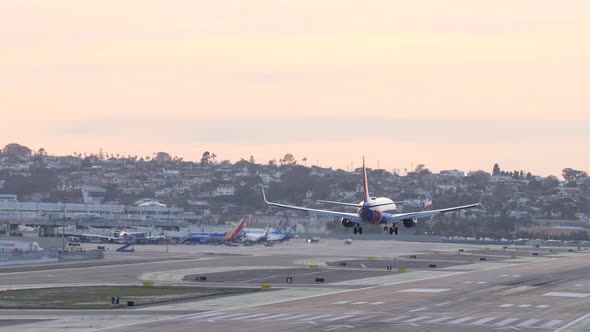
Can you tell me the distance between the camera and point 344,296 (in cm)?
10388

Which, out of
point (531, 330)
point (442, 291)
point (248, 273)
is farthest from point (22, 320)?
point (248, 273)

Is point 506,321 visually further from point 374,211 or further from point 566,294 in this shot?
point 374,211

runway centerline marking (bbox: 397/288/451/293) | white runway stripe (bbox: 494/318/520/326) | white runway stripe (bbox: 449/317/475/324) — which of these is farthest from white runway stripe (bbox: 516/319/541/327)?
runway centerline marking (bbox: 397/288/451/293)

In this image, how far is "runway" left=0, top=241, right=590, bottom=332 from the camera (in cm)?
8000

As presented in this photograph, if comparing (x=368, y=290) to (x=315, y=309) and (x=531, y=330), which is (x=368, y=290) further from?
(x=531, y=330)

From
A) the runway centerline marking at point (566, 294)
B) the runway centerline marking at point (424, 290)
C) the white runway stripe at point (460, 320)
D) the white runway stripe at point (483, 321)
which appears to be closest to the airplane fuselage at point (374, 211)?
the runway centerline marking at point (424, 290)

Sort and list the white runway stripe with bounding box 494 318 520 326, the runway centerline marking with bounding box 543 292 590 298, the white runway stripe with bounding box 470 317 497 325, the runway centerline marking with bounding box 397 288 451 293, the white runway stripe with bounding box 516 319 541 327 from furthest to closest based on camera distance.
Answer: the runway centerline marking with bounding box 397 288 451 293 → the runway centerline marking with bounding box 543 292 590 298 → the white runway stripe with bounding box 470 317 497 325 → the white runway stripe with bounding box 494 318 520 326 → the white runway stripe with bounding box 516 319 541 327

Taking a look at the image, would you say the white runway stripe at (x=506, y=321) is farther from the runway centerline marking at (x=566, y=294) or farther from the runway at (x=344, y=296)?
the runway centerline marking at (x=566, y=294)

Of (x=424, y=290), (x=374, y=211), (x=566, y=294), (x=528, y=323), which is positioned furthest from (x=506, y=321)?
(x=374, y=211)

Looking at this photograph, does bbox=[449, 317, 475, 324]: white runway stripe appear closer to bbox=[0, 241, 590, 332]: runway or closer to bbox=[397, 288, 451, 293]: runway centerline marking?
bbox=[0, 241, 590, 332]: runway

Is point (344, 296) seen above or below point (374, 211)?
below

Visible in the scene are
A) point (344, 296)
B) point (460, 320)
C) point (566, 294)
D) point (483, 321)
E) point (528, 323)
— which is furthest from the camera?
point (566, 294)

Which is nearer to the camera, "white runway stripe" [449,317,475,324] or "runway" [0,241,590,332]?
"runway" [0,241,590,332]

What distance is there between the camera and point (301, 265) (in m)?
157
